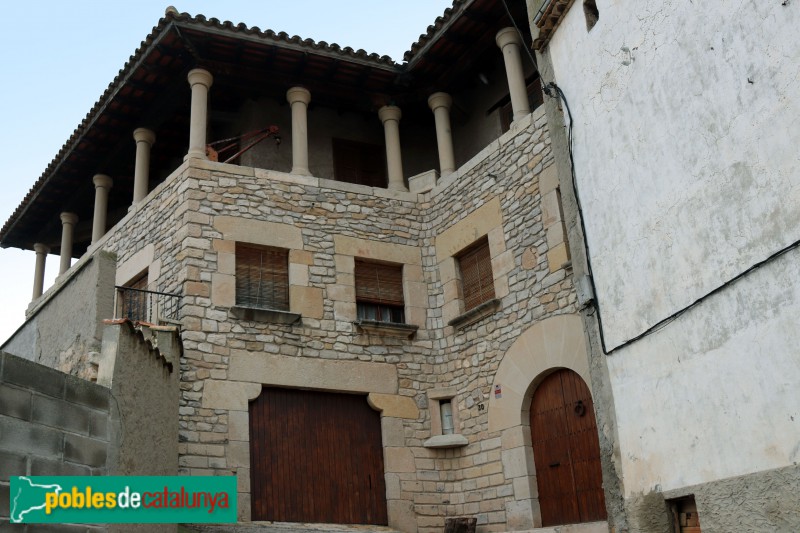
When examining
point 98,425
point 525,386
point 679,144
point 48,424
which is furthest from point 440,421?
point 48,424

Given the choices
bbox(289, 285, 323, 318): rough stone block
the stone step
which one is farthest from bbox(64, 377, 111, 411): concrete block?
bbox(289, 285, 323, 318): rough stone block

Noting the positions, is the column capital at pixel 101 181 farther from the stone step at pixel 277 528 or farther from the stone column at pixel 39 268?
the stone step at pixel 277 528

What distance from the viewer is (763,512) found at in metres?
5.49

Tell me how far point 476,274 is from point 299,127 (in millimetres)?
3472

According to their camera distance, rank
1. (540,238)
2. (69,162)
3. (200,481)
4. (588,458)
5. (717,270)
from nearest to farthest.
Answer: (717,270)
(200,481)
(588,458)
(540,238)
(69,162)

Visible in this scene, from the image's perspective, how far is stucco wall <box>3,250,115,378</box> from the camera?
23.1 ft

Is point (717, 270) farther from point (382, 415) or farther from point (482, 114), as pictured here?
point (482, 114)

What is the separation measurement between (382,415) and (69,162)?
289 inches

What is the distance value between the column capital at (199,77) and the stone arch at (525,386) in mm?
5825

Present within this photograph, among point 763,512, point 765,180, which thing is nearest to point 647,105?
point 765,180

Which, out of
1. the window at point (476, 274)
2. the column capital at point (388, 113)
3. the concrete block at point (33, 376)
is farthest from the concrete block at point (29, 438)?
the column capital at point (388, 113)

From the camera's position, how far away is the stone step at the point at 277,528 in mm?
9016

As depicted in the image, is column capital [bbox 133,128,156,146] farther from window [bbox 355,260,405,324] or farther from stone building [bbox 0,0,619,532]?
window [bbox 355,260,405,324]

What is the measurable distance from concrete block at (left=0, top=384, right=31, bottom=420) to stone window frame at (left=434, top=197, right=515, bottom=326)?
22.0 feet
